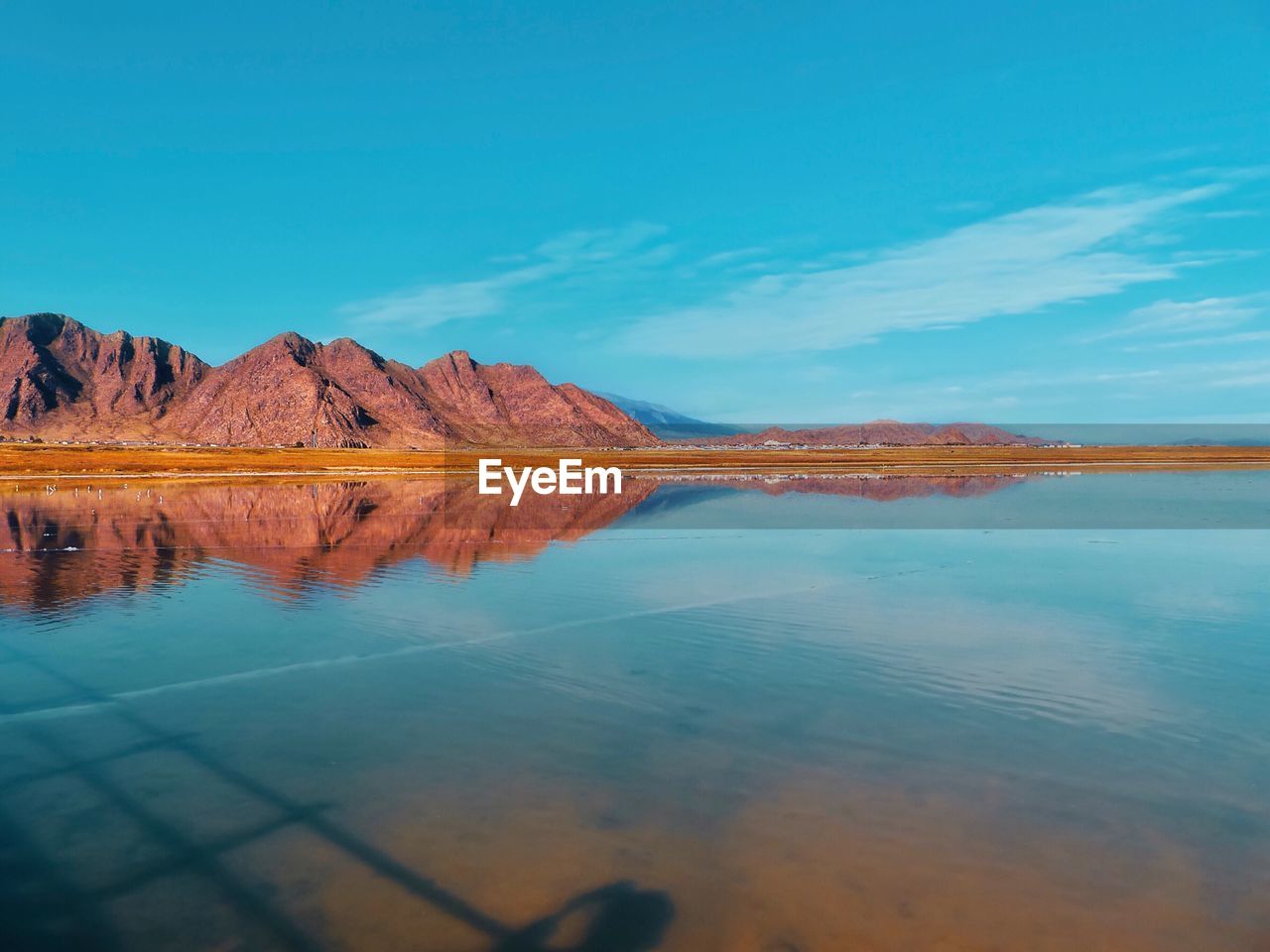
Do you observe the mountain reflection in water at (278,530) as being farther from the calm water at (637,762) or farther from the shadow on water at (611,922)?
the shadow on water at (611,922)

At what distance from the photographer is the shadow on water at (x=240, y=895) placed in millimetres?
6496

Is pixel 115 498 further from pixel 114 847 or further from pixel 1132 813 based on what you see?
pixel 1132 813

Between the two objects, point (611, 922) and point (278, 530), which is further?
point (278, 530)

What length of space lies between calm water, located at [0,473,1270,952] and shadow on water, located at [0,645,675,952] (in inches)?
1.4

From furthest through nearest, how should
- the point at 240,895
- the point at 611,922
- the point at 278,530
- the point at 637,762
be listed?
1. the point at 278,530
2. the point at 637,762
3. the point at 240,895
4. the point at 611,922

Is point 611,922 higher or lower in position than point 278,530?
lower

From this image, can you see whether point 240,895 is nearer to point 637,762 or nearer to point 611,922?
point 611,922

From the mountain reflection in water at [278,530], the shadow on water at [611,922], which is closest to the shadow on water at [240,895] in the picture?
the shadow on water at [611,922]

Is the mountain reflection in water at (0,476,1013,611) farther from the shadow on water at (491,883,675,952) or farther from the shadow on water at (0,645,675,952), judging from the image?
the shadow on water at (491,883,675,952)

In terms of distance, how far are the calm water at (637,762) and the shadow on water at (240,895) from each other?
0.04 meters

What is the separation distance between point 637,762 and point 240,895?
4.61 meters

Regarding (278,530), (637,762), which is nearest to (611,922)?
(637,762)

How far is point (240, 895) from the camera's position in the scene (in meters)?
7.11

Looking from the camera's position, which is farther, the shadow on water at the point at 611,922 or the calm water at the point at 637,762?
the calm water at the point at 637,762
